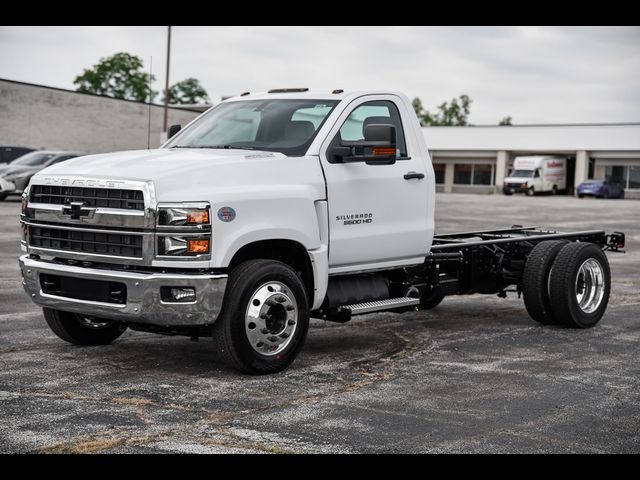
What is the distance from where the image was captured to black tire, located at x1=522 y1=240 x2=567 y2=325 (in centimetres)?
989

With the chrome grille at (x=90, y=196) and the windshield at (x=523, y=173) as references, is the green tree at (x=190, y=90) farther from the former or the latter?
the chrome grille at (x=90, y=196)

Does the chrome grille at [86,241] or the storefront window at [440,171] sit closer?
the chrome grille at [86,241]

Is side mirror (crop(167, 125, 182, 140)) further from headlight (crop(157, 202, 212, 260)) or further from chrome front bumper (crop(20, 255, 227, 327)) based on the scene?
headlight (crop(157, 202, 212, 260))

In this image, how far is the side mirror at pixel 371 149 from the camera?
7805 millimetres

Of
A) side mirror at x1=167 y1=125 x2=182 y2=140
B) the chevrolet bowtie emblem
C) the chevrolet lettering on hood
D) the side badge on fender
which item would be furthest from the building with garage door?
the chevrolet bowtie emblem

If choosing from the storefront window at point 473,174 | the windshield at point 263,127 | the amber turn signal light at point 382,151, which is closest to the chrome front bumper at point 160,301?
the windshield at point 263,127

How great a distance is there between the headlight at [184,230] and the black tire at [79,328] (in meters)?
1.52

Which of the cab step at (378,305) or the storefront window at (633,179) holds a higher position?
the storefront window at (633,179)

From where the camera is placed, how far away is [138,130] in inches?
2240

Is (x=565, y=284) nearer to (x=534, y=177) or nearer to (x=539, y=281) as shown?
(x=539, y=281)

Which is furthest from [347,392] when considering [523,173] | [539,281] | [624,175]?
[624,175]

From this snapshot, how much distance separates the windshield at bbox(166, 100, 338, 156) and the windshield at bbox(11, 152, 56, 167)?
24492mm

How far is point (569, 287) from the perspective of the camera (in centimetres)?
977

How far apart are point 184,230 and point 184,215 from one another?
0.10 meters
